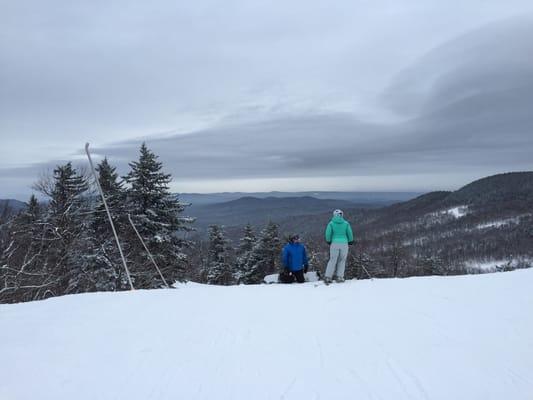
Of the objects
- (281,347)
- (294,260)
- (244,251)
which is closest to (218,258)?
(244,251)

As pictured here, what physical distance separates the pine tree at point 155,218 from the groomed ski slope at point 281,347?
577 inches

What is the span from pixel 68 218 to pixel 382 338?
20.5m

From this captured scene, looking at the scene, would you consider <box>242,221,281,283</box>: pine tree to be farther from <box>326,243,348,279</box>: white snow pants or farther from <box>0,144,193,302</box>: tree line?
<box>326,243,348,279</box>: white snow pants

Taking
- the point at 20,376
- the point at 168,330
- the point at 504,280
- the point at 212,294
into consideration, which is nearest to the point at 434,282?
the point at 504,280

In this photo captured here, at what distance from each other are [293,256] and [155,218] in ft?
49.3

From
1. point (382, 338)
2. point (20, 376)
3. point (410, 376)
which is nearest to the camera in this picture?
point (410, 376)

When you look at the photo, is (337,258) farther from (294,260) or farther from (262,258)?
(262,258)

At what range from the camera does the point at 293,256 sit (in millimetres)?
10289

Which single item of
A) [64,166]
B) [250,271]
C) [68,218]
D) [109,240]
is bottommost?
[250,271]

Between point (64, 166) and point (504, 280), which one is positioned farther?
point (64, 166)

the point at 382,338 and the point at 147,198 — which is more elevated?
the point at 147,198

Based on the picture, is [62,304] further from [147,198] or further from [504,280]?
[147,198]

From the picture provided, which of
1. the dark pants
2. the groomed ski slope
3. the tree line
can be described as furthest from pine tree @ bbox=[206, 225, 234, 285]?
the groomed ski slope

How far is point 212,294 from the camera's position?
8.14 metres
